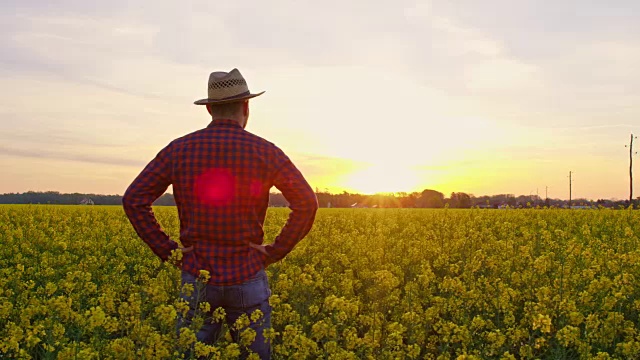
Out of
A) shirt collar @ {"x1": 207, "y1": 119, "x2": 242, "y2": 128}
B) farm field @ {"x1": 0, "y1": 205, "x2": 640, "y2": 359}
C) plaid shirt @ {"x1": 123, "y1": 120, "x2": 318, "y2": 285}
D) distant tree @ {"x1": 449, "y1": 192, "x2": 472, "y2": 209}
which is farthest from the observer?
distant tree @ {"x1": 449, "y1": 192, "x2": 472, "y2": 209}

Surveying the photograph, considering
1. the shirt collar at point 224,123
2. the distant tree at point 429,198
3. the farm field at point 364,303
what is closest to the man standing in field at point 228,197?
the shirt collar at point 224,123

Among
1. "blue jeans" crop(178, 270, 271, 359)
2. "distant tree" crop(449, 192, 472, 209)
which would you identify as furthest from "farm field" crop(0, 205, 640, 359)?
"distant tree" crop(449, 192, 472, 209)

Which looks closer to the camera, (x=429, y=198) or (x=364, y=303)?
(x=364, y=303)

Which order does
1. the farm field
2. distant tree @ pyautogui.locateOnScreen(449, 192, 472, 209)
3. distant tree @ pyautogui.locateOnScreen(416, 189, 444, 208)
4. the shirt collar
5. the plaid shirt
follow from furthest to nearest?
distant tree @ pyautogui.locateOnScreen(416, 189, 444, 208) → distant tree @ pyautogui.locateOnScreen(449, 192, 472, 209) → the farm field → the shirt collar → the plaid shirt

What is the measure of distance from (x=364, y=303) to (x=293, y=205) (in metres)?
4.34

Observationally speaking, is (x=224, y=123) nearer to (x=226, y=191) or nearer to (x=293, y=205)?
(x=226, y=191)

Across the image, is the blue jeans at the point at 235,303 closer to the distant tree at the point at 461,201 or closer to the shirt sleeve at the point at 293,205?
the shirt sleeve at the point at 293,205

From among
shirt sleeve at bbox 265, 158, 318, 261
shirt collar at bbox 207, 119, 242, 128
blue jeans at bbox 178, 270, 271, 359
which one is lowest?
blue jeans at bbox 178, 270, 271, 359

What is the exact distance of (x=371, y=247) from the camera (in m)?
10.6

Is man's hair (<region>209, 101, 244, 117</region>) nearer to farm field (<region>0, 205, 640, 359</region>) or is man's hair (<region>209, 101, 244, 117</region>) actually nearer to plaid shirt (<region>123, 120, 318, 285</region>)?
plaid shirt (<region>123, 120, 318, 285</region>)

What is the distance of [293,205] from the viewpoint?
3566mm

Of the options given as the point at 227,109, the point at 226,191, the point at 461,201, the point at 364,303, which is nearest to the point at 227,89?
the point at 227,109

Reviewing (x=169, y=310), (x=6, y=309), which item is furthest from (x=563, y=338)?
(x=6, y=309)

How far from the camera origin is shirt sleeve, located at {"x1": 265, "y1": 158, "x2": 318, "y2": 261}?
11.4 feet
